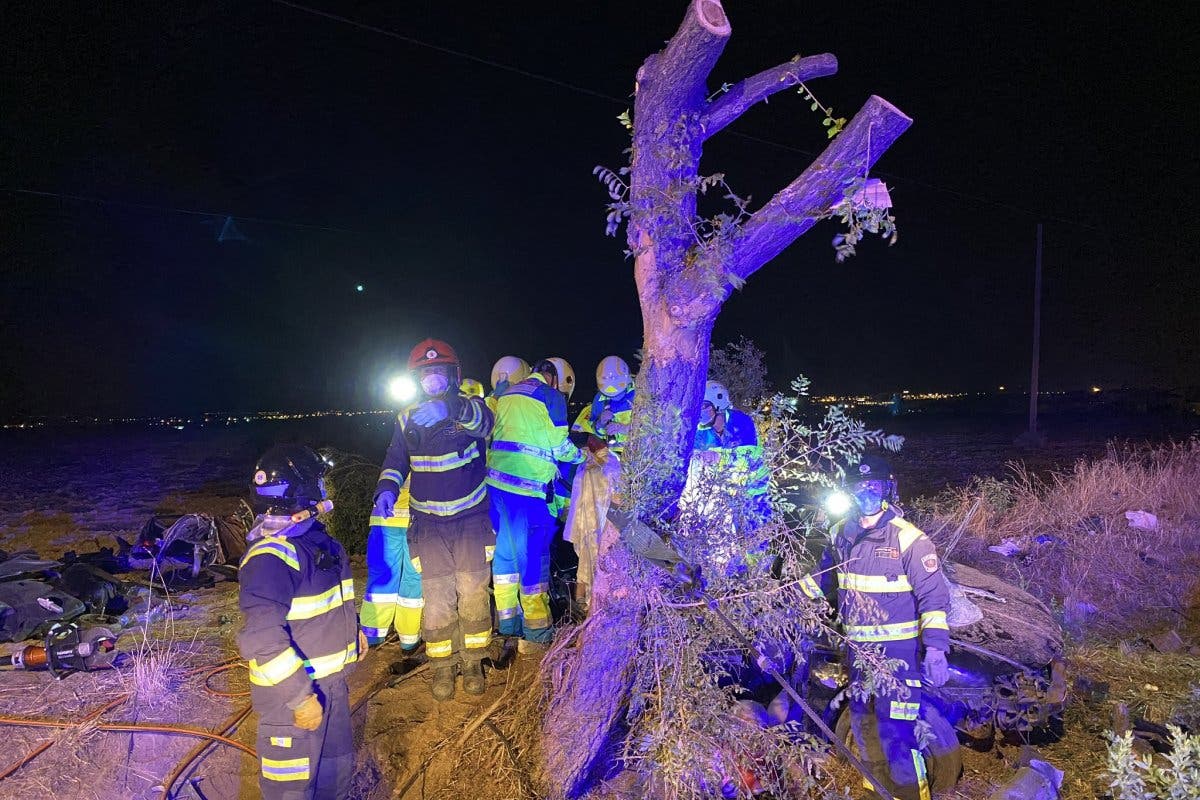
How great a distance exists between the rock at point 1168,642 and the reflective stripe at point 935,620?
3.34 m

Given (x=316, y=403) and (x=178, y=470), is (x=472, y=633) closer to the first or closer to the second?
(x=178, y=470)

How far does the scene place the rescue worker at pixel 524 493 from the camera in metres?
4.89

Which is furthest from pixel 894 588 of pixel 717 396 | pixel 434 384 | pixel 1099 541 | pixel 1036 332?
pixel 1036 332

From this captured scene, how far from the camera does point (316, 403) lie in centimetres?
7688

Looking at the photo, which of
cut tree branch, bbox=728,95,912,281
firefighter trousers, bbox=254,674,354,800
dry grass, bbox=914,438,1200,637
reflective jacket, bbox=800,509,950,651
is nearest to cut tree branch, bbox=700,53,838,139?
cut tree branch, bbox=728,95,912,281

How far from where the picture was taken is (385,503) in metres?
4.30

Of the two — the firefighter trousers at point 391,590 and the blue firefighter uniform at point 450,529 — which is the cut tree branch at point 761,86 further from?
the firefighter trousers at point 391,590

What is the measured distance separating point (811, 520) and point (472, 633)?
2.36 m

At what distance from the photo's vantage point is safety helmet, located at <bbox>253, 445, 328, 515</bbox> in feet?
9.55

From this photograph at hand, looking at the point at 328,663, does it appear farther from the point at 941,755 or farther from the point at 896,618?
the point at 941,755

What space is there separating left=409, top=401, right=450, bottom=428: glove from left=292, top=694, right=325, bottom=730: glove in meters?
1.91

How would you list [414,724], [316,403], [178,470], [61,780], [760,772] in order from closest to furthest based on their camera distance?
1. [760,772]
2. [61,780]
3. [414,724]
4. [178,470]
5. [316,403]

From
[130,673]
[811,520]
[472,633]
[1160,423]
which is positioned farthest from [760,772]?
[1160,423]

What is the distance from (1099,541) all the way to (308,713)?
8.31 m
